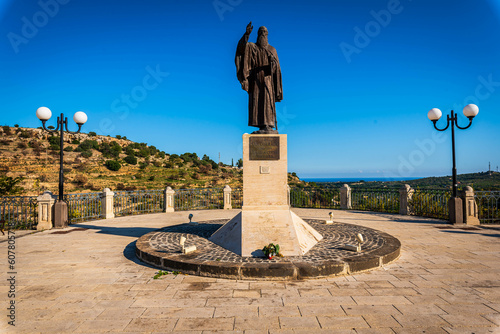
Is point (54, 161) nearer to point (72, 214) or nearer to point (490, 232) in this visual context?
point (72, 214)

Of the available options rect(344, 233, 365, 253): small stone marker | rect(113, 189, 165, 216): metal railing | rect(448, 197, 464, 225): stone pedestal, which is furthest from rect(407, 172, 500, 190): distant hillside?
rect(113, 189, 165, 216): metal railing

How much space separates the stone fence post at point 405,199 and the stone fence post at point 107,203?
47.3ft

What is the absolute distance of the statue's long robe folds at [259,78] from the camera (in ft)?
24.0

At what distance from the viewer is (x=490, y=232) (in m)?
9.59

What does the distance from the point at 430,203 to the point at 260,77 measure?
37.6ft

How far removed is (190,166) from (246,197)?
167ft

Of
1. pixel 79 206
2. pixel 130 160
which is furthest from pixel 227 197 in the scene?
pixel 130 160

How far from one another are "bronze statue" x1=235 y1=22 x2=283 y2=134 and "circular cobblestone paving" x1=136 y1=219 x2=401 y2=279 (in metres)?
3.21

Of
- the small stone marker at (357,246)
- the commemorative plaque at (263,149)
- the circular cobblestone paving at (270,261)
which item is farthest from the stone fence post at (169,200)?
the small stone marker at (357,246)

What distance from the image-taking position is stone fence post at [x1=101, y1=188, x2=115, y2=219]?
1348 centimetres

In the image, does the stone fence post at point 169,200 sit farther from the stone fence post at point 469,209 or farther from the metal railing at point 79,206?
the stone fence post at point 469,209

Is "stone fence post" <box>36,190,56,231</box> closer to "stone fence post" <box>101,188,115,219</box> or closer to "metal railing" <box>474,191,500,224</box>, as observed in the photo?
"stone fence post" <box>101,188,115,219</box>

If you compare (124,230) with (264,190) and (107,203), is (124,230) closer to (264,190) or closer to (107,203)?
(107,203)

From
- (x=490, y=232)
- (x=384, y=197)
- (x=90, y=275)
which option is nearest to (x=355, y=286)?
(x=90, y=275)
